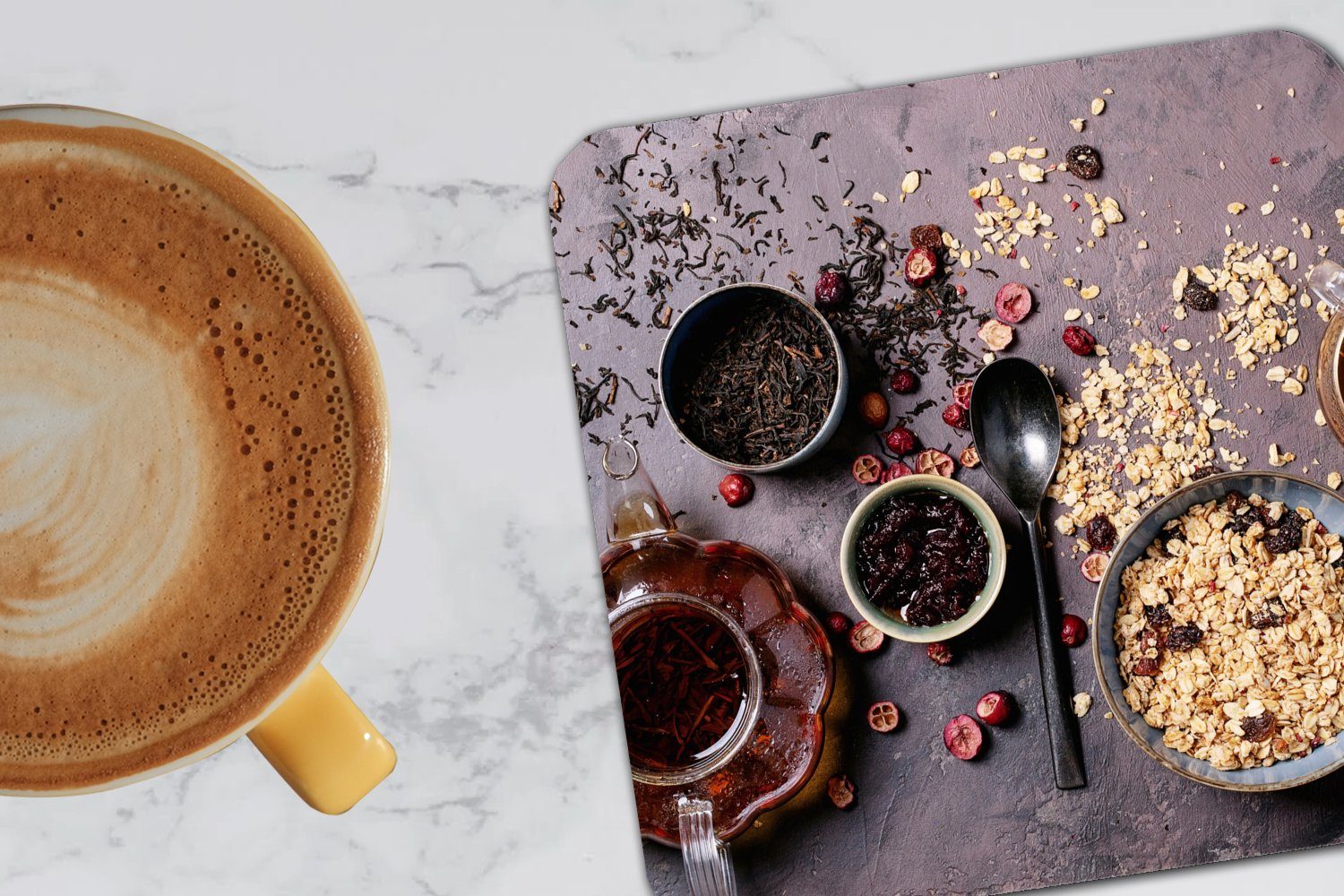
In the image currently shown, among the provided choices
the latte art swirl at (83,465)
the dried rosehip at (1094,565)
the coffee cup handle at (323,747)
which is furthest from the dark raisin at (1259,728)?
the latte art swirl at (83,465)

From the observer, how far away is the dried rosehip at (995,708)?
1.31 meters

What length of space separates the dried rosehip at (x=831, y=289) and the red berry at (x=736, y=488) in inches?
9.1

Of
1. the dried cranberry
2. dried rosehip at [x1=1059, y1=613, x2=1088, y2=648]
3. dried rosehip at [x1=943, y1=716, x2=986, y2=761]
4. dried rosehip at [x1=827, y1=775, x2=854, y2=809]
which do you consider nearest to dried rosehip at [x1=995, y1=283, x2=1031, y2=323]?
the dried cranberry

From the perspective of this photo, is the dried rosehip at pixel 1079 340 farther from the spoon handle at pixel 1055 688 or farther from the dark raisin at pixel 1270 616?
the dark raisin at pixel 1270 616

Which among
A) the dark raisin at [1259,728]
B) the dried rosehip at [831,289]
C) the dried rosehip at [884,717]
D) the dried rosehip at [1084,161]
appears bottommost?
the dried rosehip at [884,717]

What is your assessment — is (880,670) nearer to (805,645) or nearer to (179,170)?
(805,645)

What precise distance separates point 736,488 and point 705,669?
22 centimetres

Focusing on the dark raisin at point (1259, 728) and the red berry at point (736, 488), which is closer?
the dark raisin at point (1259, 728)

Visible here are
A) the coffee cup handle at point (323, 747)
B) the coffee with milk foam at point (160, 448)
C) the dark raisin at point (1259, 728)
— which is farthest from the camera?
the dark raisin at point (1259, 728)

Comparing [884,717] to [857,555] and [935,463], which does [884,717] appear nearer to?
[857,555]

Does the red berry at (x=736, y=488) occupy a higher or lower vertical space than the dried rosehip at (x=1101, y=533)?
higher

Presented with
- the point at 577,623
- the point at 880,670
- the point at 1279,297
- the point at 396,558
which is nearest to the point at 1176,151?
the point at 1279,297

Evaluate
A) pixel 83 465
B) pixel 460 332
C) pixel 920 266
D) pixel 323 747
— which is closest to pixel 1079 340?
pixel 920 266

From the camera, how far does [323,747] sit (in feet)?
3.39
